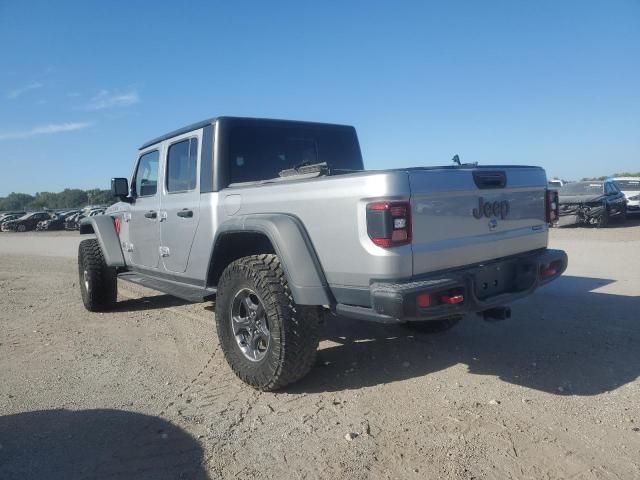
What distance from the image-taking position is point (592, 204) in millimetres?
15852

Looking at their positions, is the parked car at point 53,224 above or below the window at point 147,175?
below

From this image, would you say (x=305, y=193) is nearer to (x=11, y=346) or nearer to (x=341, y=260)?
(x=341, y=260)

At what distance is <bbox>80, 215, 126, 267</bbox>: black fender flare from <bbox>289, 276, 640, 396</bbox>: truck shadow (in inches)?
110

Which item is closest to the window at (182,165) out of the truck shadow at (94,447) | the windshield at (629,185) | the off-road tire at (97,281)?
the off-road tire at (97,281)

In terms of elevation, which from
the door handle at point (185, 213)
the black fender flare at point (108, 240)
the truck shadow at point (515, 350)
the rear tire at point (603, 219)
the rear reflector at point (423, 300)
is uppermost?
the door handle at point (185, 213)

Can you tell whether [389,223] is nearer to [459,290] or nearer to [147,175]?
[459,290]

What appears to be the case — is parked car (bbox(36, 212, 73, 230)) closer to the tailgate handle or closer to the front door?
the front door

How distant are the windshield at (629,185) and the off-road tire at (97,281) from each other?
19961 mm

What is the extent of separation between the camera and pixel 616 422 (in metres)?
2.96

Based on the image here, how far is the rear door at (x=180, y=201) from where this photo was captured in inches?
176

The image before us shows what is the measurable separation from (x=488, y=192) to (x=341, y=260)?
1.22 meters

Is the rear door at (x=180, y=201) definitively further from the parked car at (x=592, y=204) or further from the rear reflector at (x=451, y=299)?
the parked car at (x=592, y=204)

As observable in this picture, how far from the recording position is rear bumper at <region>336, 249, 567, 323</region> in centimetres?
284

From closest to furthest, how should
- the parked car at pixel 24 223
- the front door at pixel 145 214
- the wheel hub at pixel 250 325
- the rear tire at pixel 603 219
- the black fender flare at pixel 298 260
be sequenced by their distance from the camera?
1. the black fender flare at pixel 298 260
2. the wheel hub at pixel 250 325
3. the front door at pixel 145 214
4. the rear tire at pixel 603 219
5. the parked car at pixel 24 223
